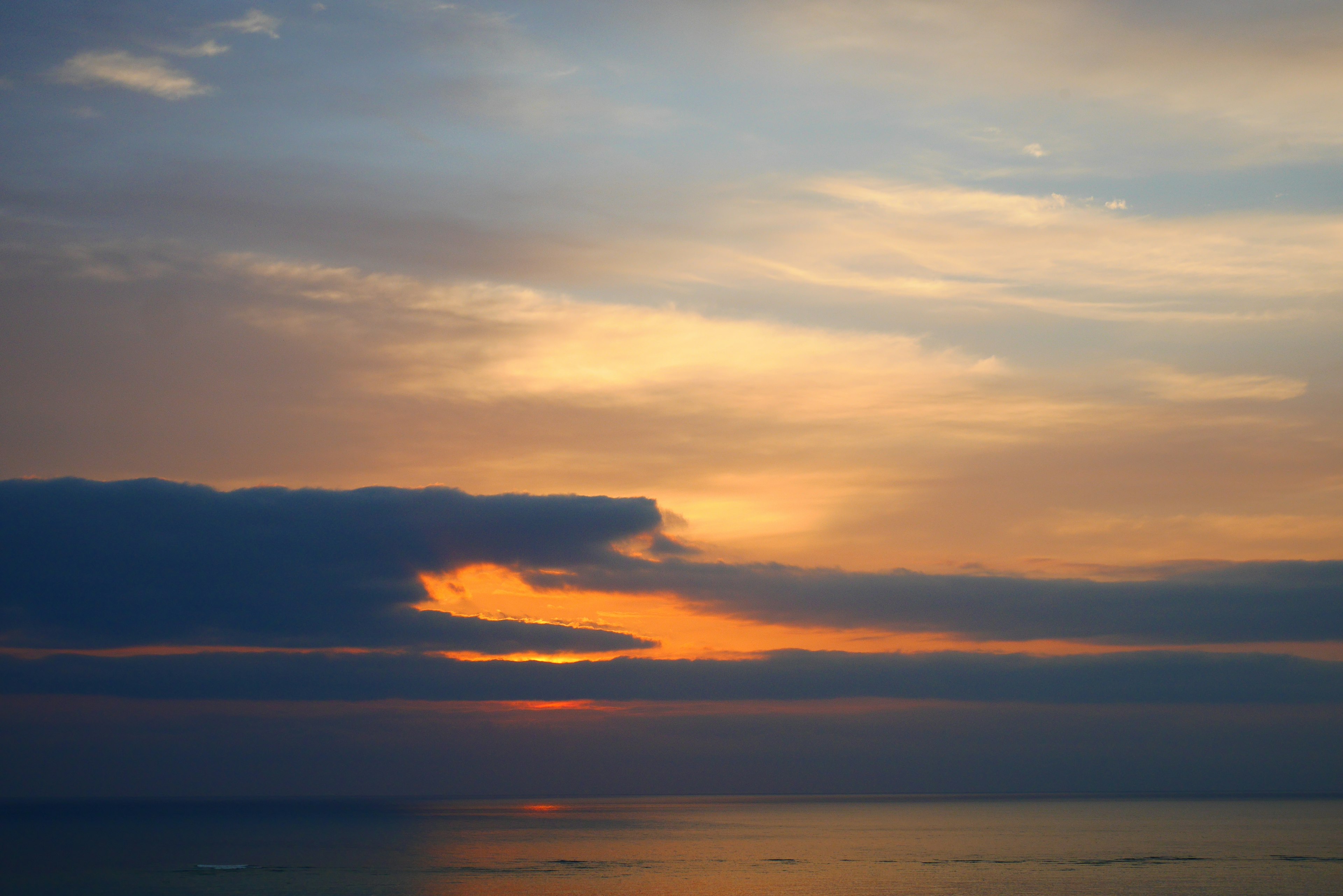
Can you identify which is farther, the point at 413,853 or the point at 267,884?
the point at 413,853

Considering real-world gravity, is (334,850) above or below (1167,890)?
below

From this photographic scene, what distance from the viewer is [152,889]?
118 metres

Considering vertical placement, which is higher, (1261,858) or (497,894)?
(497,894)

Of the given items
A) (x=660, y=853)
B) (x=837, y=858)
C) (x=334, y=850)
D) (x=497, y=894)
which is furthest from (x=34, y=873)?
(x=837, y=858)

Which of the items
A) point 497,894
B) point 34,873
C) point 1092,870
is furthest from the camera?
point 1092,870

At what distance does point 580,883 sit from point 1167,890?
222 ft

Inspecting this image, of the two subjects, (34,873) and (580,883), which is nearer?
(580,883)

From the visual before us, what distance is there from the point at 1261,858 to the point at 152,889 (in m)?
157

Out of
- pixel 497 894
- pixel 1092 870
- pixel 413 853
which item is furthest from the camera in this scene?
pixel 413 853

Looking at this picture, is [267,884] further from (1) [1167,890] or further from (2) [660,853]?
(1) [1167,890]

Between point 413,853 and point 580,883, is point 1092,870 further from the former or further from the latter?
point 413,853

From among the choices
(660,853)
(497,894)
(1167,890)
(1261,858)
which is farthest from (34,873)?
Result: (1261,858)

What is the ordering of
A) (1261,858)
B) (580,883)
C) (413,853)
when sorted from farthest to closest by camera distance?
1. (413,853)
2. (1261,858)
3. (580,883)

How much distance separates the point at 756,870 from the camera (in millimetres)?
151625
